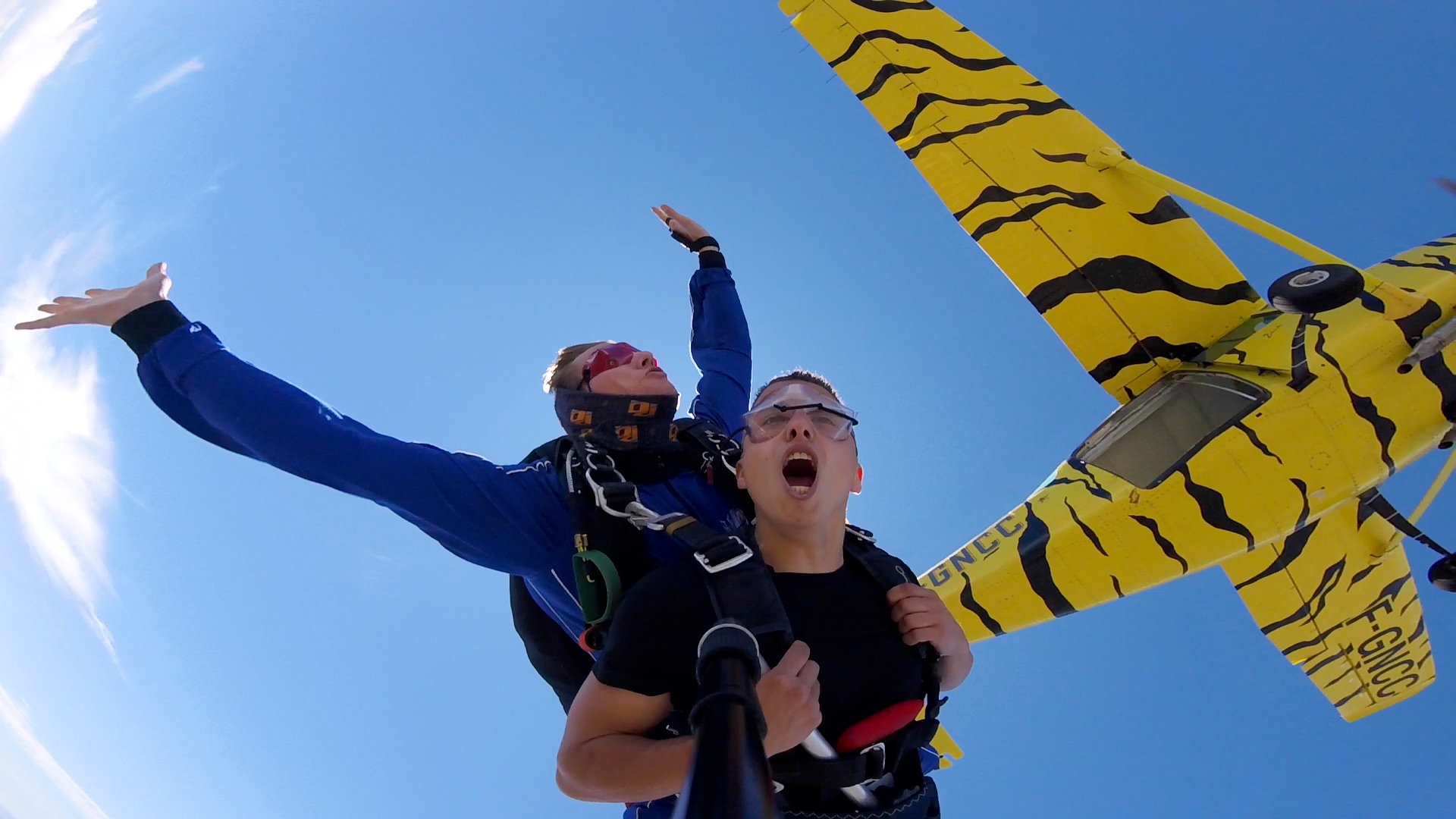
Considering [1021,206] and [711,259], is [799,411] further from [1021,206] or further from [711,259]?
[1021,206]

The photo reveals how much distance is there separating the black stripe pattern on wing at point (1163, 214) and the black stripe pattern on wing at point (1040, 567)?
7.06ft

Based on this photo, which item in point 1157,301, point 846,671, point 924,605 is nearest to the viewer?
point 846,671

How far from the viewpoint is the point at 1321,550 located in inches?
252

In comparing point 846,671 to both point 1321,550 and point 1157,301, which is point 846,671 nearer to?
point 1157,301

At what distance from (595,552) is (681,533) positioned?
15.8 inches

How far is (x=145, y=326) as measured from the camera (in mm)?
2721

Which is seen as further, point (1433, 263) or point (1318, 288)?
point (1433, 263)

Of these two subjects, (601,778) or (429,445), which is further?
(429,445)

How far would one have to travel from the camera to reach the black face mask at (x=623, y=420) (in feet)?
10.4

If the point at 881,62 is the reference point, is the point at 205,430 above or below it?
below

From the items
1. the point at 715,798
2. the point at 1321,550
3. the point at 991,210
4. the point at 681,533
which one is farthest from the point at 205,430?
the point at 1321,550

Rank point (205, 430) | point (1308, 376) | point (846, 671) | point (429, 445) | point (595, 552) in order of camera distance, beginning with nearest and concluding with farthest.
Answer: point (846, 671)
point (595, 552)
point (205, 430)
point (429, 445)
point (1308, 376)

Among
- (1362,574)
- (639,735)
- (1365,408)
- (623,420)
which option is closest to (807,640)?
(639,735)

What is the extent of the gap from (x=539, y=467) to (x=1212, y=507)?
171 inches
